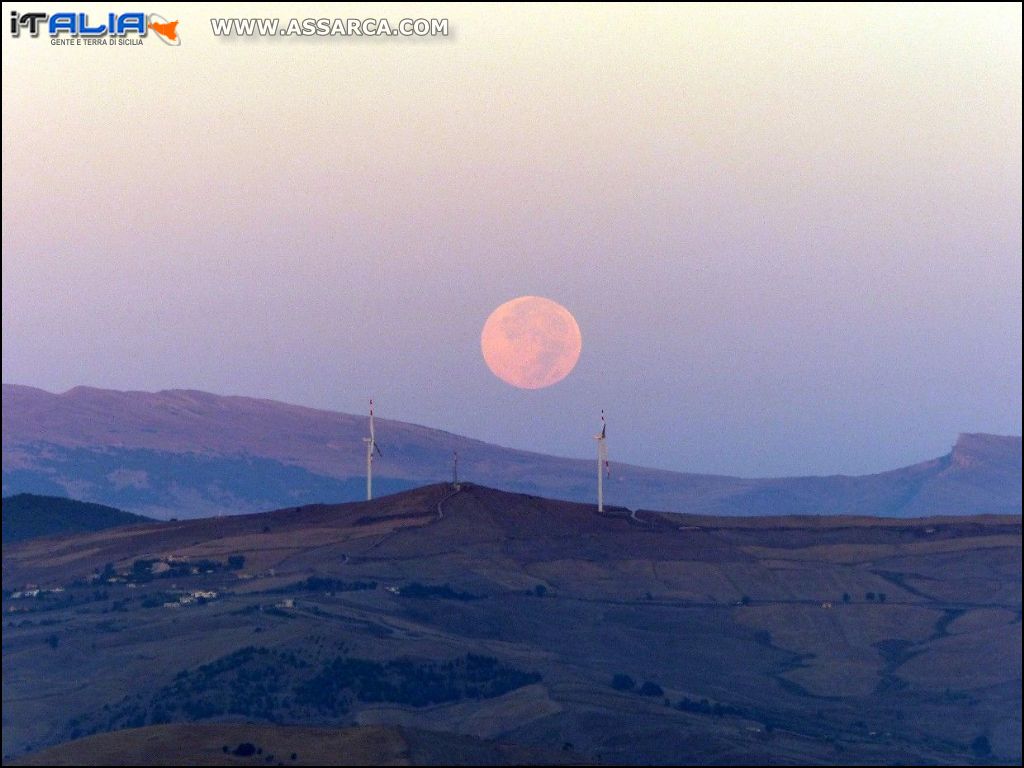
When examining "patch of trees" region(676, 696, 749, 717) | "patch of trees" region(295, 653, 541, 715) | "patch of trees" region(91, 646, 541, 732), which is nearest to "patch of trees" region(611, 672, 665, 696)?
"patch of trees" region(676, 696, 749, 717)

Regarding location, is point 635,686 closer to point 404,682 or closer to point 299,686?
point 404,682

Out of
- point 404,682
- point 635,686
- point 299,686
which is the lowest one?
point 635,686

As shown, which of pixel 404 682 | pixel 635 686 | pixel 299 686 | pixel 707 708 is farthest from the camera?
pixel 635 686

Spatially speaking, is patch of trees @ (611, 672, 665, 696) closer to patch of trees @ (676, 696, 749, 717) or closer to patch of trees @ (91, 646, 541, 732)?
patch of trees @ (676, 696, 749, 717)

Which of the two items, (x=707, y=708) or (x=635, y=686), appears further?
(x=635, y=686)

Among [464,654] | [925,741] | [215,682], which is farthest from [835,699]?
[215,682]

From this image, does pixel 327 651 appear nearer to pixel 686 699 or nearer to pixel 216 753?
pixel 686 699

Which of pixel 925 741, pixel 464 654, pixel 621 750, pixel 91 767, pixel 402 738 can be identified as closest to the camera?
pixel 91 767

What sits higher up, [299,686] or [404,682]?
[404,682]

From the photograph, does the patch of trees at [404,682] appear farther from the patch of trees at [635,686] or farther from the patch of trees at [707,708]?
the patch of trees at [707,708]

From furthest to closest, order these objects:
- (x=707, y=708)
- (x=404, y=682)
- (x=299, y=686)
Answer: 1. (x=707, y=708)
2. (x=404, y=682)
3. (x=299, y=686)

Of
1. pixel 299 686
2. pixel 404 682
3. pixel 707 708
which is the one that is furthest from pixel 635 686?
pixel 299 686
